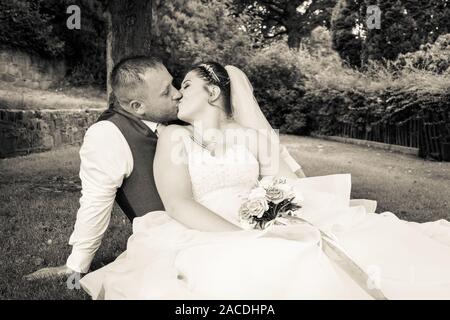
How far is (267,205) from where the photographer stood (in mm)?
2746

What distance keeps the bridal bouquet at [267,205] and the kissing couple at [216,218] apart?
23 mm

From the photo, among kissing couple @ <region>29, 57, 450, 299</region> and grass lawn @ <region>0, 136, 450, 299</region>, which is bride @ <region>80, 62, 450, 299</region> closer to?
kissing couple @ <region>29, 57, 450, 299</region>

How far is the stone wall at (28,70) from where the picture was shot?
46.7 ft

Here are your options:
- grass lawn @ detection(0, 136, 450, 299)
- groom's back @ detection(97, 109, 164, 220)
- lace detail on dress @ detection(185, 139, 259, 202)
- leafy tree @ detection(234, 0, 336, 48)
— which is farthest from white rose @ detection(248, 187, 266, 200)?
leafy tree @ detection(234, 0, 336, 48)

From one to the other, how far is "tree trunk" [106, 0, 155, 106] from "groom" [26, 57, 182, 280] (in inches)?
151

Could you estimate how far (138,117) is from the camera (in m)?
3.48

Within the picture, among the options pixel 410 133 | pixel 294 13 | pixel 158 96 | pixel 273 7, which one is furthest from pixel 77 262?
pixel 273 7

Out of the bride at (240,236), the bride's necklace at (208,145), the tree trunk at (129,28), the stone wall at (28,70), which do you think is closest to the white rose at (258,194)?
the bride at (240,236)

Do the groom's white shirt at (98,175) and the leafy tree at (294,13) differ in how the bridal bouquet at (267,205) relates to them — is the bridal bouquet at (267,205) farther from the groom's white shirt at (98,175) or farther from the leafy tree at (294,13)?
the leafy tree at (294,13)

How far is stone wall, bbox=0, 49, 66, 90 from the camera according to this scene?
560 inches

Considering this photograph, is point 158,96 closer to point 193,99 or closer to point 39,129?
point 193,99

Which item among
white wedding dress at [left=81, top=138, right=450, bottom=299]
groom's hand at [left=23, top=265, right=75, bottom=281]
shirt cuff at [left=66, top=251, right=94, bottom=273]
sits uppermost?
white wedding dress at [left=81, top=138, right=450, bottom=299]
